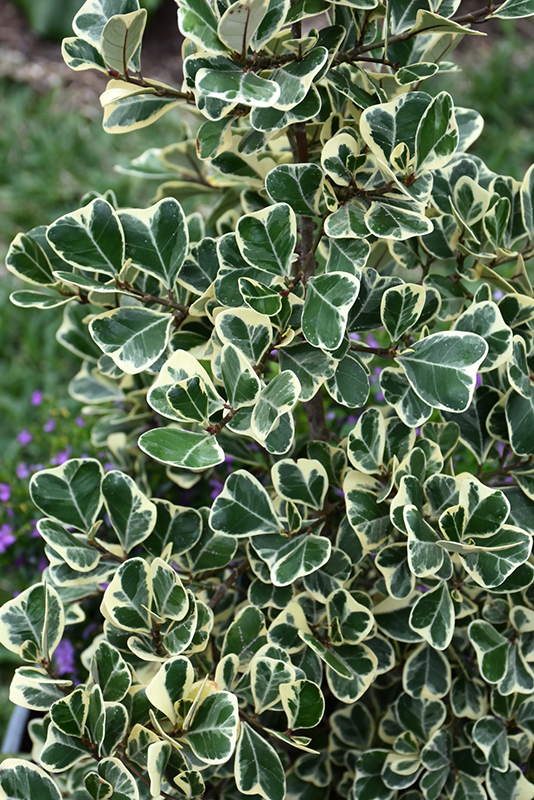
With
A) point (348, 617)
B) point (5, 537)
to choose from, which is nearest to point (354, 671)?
point (348, 617)

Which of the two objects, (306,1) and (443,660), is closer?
(306,1)

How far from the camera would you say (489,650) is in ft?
2.66

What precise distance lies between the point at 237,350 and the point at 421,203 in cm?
22

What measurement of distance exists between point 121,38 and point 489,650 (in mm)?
732

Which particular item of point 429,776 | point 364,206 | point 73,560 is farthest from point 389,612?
point 364,206

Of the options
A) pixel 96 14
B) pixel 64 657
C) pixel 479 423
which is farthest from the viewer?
pixel 64 657

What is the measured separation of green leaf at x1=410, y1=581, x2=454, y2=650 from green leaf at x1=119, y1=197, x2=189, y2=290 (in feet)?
1.42

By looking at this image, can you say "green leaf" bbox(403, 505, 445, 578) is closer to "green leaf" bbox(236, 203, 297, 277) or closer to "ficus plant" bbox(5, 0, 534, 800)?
"ficus plant" bbox(5, 0, 534, 800)

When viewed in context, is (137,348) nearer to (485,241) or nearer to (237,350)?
(237,350)

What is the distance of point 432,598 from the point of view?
29.8 inches

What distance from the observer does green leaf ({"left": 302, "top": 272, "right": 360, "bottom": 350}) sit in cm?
65

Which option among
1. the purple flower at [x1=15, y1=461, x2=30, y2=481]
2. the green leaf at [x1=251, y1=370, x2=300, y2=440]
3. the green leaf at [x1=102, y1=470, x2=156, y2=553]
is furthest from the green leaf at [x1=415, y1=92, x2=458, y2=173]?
the purple flower at [x1=15, y1=461, x2=30, y2=481]

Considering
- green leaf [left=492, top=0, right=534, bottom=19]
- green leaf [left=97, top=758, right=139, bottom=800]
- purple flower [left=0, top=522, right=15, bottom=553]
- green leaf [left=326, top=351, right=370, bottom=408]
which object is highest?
green leaf [left=492, top=0, right=534, bottom=19]

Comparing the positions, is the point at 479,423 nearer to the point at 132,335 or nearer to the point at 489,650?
the point at 489,650
